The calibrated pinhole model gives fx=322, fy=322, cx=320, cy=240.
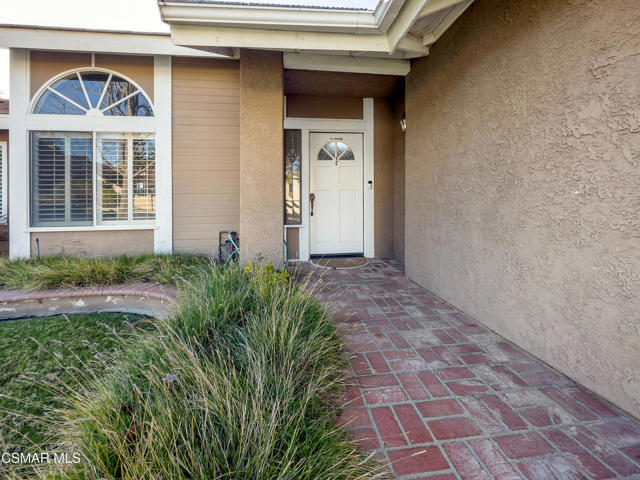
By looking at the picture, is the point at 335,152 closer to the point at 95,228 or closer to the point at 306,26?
the point at 306,26

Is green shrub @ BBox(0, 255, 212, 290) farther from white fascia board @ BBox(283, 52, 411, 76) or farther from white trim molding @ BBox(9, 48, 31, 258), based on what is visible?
white fascia board @ BBox(283, 52, 411, 76)

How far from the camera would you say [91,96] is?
15.8 ft

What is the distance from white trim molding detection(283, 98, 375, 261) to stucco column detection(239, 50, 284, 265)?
5.37 ft

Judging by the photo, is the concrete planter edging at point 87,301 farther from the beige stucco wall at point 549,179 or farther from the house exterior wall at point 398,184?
the house exterior wall at point 398,184

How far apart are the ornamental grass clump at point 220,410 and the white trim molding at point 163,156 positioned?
300 cm

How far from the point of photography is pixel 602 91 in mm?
1815

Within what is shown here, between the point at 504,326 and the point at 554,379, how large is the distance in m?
0.60

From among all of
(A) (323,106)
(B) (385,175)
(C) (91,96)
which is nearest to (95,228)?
(C) (91,96)

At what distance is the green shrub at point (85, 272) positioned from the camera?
3.84m

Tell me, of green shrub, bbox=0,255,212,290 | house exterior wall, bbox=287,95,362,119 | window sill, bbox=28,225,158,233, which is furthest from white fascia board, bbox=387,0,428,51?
window sill, bbox=28,225,158,233

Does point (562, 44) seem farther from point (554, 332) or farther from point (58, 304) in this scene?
point (58, 304)

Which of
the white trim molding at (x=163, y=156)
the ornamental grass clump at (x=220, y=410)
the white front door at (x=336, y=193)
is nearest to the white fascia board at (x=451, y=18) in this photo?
the white front door at (x=336, y=193)

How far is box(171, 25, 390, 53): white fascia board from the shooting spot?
3143 millimetres

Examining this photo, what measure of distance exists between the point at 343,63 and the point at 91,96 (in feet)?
12.5
